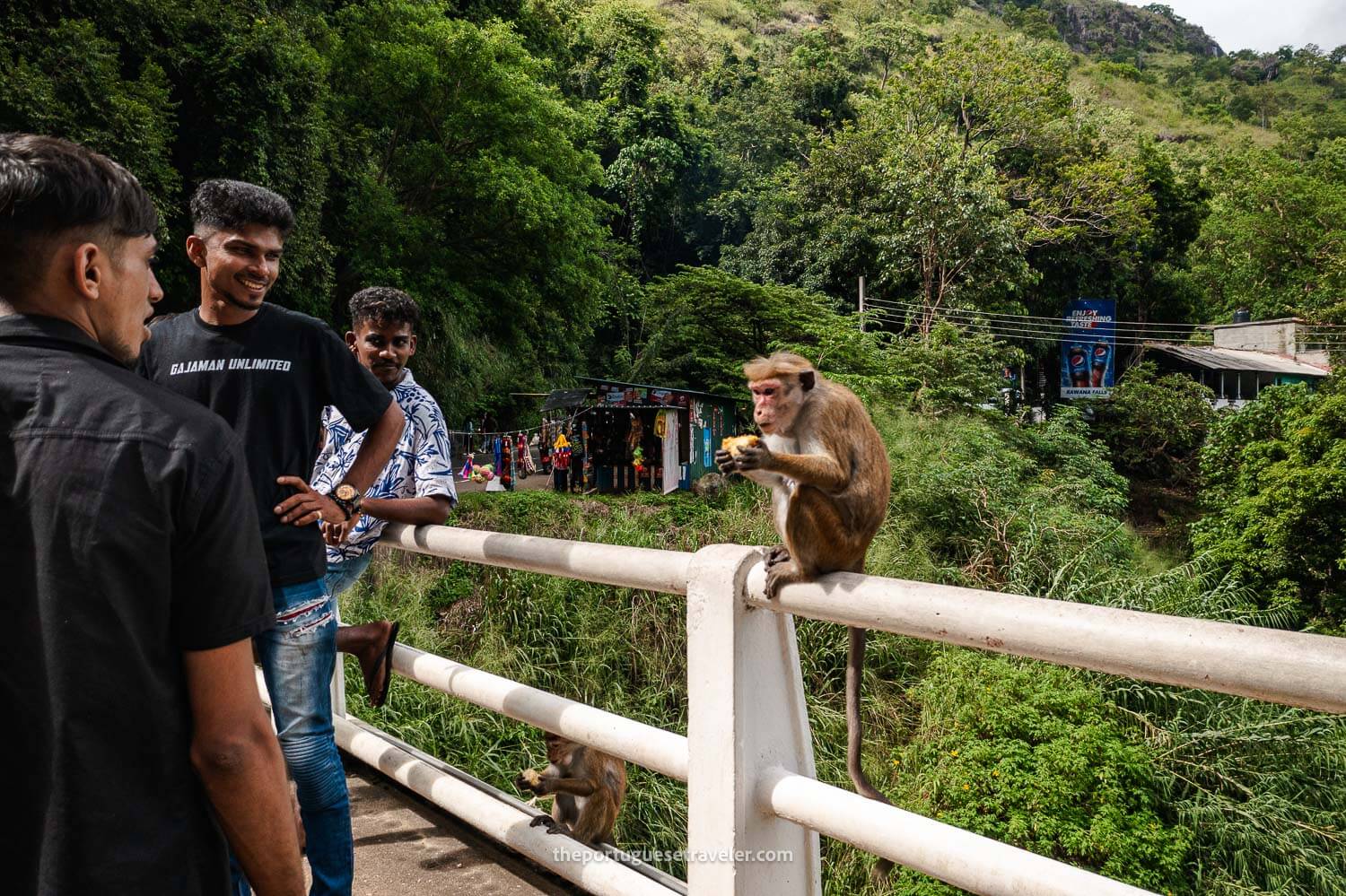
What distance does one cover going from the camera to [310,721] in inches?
91.7

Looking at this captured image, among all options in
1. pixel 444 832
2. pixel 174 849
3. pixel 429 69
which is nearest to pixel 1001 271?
pixel 429 69

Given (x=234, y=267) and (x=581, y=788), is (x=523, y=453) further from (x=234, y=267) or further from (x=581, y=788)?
(x=234, y=267)

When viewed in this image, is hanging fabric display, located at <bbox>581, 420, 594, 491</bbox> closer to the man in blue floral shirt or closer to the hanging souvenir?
the hanging souvenir

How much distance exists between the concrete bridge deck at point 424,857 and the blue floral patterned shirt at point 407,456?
92 centimetres

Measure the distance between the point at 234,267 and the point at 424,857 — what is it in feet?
5.95

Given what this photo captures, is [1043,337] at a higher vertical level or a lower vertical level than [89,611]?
higher

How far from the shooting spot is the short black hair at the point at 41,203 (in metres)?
1.12

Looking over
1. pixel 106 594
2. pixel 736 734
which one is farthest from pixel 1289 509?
pixel 106 594

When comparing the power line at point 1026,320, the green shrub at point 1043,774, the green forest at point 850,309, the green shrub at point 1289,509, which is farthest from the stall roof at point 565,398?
the green shrub at point 1043,774

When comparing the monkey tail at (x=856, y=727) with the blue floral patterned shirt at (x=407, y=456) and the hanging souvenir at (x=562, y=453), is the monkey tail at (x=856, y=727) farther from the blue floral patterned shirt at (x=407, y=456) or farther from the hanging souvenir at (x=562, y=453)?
the hanging souvenir at (x=562, y=453)

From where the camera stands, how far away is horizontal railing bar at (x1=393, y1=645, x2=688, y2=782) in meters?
2.04

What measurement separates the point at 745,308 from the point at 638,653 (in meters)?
15.8

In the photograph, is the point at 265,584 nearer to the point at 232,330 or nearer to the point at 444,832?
the point at 232,330

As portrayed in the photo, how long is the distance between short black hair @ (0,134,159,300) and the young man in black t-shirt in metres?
1.12
